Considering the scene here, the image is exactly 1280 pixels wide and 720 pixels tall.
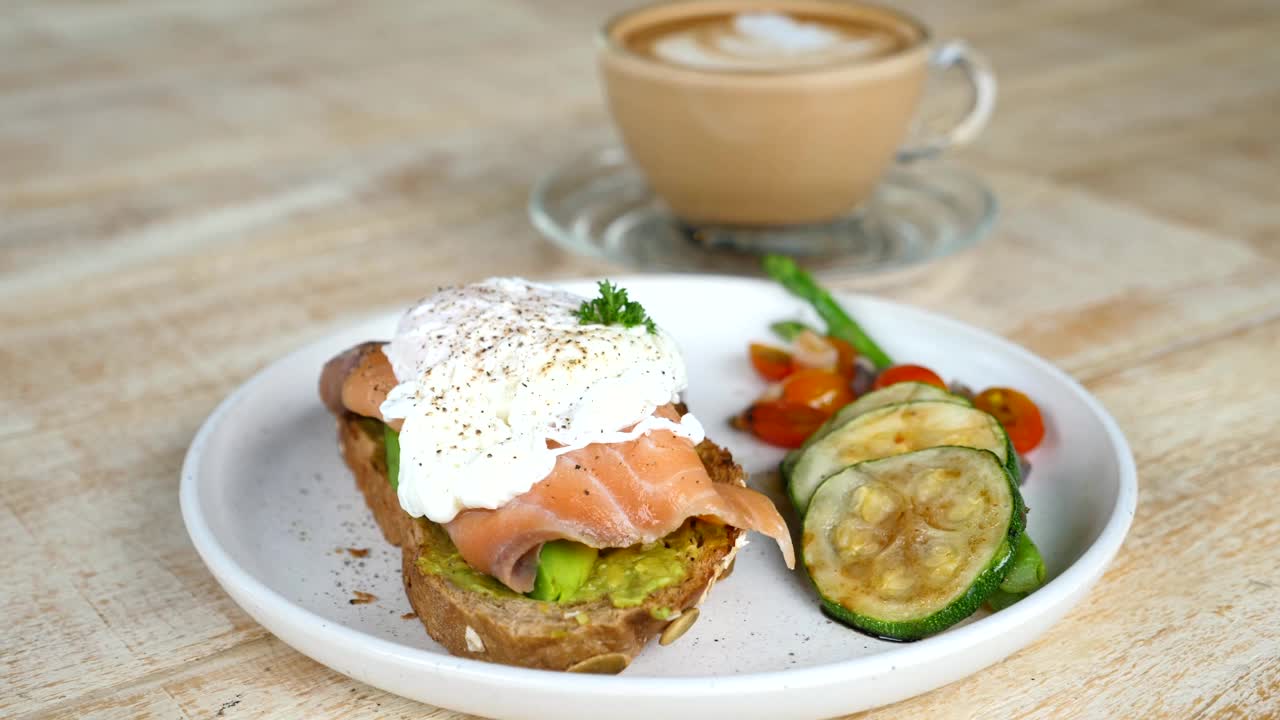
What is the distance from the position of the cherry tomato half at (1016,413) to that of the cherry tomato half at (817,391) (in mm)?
274

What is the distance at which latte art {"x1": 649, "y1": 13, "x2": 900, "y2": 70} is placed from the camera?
11.1 ft

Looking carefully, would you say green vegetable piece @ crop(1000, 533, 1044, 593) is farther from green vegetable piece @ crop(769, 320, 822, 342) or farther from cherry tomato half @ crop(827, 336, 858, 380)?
green vegetable piece @ crop(769, 320, 822, 342)

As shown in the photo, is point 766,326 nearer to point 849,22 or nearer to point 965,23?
point 849,22

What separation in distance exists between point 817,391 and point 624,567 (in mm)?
809

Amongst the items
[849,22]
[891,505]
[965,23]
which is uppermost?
[849,22]

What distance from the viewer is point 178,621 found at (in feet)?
6.70

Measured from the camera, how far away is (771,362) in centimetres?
279

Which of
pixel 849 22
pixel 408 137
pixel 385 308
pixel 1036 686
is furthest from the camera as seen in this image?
pixel 408 137

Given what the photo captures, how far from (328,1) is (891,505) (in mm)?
5087

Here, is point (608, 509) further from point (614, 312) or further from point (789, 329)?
point (789, 329)

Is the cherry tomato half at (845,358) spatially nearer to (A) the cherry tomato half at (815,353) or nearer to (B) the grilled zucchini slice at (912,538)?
(A) the cherry tomato half at (815,353)

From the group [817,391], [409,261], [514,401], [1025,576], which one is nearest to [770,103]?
[817,391]

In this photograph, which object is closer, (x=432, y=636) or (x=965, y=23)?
(x=432, y=636)

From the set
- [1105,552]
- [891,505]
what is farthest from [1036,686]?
[891,505]
